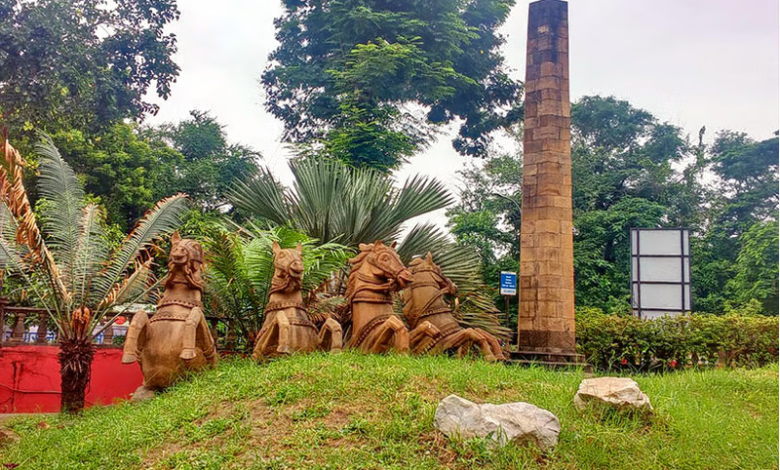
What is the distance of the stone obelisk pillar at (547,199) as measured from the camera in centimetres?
1191

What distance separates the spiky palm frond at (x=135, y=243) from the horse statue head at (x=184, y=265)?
2.93ft

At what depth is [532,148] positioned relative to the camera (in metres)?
12.3

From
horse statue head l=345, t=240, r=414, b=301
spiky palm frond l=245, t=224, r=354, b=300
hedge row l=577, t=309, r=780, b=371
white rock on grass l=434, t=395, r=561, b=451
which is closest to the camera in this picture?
white rock on grass l=434, t=395, r=561, b=451

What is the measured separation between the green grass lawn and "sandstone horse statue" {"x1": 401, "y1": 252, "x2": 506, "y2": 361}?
2.11 feet

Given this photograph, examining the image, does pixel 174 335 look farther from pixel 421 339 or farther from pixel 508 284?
pixel 508 284

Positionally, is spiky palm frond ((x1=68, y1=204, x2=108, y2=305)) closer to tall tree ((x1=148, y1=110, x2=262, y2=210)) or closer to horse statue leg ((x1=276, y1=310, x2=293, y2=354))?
horse statue leg ((x1=276, y1=310, x2=293, y2=354))

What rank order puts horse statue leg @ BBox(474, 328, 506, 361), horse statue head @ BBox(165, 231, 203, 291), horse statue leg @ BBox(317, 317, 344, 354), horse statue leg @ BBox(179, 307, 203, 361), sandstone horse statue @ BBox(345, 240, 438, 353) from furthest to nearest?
horse statue leg @ BBox(474, 328, 506, 361) < sandstone horse statue @ BBox(345, 240, 438, 353) < horse statue leg @ BBox(317, 317, 344, 354) < horse statue head @ BBox(165, 231, 203, 291) < horse statue leg @ BBox(179, 307, 203, 361)

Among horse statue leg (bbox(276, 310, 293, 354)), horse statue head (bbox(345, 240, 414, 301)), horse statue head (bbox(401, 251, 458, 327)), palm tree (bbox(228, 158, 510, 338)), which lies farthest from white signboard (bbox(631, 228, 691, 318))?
horse statue leg (bbox(276, 310, 293, 354))

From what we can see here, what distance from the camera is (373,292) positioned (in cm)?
876

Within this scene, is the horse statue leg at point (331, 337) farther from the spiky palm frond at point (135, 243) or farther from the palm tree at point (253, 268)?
the spiky palm frond at point (135, 243)

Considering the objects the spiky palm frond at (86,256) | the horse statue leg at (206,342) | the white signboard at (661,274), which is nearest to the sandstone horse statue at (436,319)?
the horse statue leg at (206,342)

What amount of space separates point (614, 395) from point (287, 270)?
13.2ft

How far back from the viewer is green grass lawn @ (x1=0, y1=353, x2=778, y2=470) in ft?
18.5

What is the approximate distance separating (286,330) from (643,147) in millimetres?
22333
